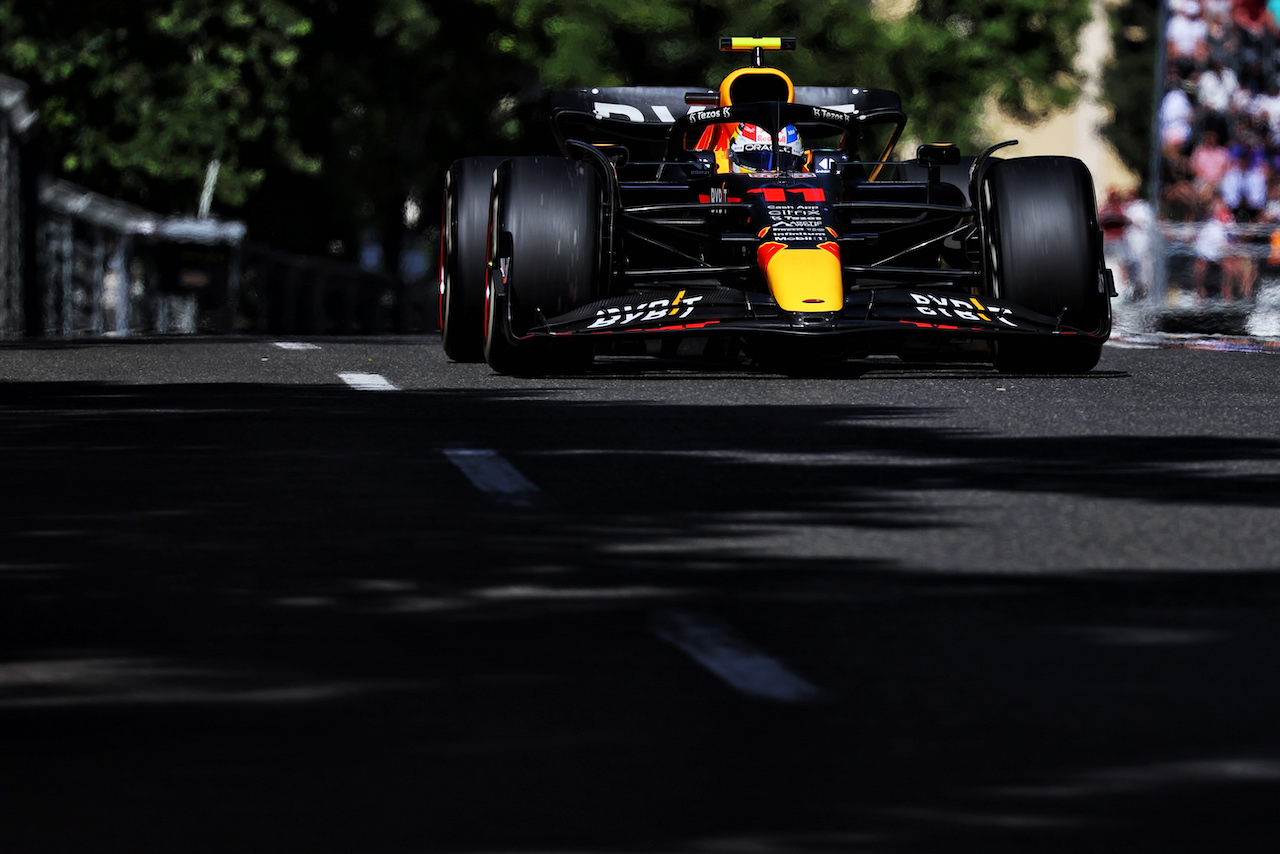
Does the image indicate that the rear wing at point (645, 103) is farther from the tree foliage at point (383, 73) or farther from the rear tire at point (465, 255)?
the tree foliage at point (383, 73)

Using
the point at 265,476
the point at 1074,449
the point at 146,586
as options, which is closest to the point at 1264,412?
the point at 1074,449

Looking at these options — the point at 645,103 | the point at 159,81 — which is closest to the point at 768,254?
the point at 645,103

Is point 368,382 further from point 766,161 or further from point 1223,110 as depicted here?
point 1223,110

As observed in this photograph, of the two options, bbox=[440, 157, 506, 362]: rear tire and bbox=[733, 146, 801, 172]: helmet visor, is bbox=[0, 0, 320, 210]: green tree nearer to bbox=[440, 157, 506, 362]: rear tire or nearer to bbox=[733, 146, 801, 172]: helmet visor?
bbox=[440, 157, 506, 362]: rear tire

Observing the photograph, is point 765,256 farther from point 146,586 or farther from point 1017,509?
point 146,586

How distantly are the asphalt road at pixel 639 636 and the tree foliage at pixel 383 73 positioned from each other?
102 ft

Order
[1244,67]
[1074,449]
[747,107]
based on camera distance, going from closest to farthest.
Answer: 1. [1074,449]
2. [747,107]
3. [1244,67]

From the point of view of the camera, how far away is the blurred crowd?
3234 centimetres

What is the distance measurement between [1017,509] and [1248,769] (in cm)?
359

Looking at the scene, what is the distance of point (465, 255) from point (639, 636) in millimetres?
10057

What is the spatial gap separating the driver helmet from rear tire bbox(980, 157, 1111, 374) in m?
1.47

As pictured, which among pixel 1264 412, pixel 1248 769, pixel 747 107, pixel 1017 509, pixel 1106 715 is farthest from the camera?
pixel 747 107

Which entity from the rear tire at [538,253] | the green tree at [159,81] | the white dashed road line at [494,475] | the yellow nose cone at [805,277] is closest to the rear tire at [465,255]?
the rear tire at [538,253]

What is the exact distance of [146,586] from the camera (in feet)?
22.9
